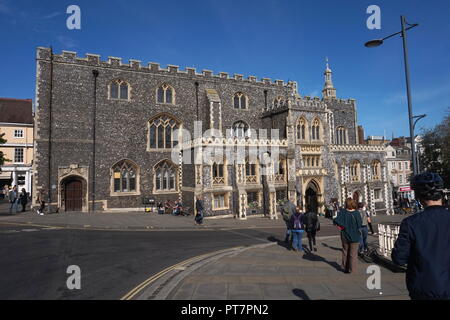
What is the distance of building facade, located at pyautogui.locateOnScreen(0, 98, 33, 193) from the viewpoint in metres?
39.2

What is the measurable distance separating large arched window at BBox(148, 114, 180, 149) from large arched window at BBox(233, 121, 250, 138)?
5963 millimetres

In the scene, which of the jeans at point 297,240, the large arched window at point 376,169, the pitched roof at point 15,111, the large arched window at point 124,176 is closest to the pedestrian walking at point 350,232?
the jeans at point 297,240

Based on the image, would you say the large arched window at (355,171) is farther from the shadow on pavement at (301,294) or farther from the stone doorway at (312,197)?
the shadow on pavement at (301,294)

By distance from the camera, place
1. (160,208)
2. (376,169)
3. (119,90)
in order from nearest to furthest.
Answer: (160,208), (119,90), (376,169)

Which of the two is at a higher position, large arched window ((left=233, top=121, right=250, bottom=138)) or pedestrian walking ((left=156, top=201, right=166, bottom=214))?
large arched window ((left=233, top=121, right=250, bottom=138))

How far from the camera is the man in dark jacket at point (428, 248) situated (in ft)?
8.59

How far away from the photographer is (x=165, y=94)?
90.2 feet

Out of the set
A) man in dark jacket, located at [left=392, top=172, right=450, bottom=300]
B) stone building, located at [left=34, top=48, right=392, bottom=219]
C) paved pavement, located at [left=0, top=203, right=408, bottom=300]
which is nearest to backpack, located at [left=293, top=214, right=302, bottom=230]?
paved pavement, located at [left=0, top=203, right=408, bottom=300]

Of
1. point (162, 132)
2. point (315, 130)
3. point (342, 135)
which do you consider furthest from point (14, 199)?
point (342, 135)

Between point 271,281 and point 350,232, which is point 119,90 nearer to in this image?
point 271,281

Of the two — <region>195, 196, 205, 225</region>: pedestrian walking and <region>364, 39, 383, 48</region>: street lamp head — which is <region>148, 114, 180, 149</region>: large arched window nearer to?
<region>195, 196, 205, 225</region>: pedestrian walking

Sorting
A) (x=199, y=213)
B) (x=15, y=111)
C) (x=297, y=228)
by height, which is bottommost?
(x=199, y=213)

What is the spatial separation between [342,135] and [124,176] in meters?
25.0

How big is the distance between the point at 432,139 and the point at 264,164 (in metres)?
17.8
